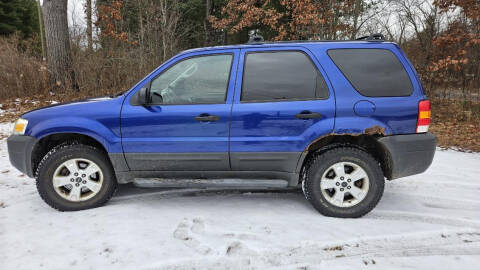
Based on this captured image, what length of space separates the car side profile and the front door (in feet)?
0.04

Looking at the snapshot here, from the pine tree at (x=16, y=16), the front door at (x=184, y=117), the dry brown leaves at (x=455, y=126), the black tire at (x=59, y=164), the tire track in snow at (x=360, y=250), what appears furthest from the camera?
the pine tree at (x=16, y=16)

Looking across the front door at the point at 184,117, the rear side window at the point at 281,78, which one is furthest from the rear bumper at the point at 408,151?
the front door at the point at 184,117

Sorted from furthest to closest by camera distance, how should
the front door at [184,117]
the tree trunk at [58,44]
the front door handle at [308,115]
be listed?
the tree trunk at [58,44] → the front door at [184,117] → the front door handle at [308,115]

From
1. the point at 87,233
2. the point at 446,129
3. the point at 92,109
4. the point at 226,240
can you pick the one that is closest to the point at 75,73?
the point at 92,109

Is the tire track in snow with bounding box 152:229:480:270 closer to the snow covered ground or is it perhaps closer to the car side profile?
the snow covered ground

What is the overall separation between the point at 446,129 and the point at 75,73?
11165mm

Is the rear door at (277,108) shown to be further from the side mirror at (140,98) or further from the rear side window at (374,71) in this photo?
the side mirror at (140,98)

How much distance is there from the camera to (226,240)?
2.81 m

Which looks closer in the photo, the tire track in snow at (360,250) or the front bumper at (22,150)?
the tire track in snow at (360,250)

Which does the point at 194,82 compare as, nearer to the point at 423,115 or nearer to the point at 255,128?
the point at 255,128

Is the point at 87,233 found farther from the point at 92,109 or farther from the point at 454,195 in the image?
the point at 454,195

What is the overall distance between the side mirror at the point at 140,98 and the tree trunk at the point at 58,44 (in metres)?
7.89

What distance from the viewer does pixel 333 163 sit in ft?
10.5

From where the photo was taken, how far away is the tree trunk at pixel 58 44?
32.2 feet
